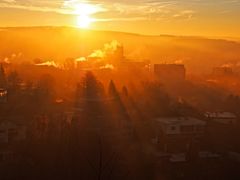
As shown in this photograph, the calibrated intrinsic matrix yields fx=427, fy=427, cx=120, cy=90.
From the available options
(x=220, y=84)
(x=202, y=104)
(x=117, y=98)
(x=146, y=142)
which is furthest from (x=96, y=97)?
(x=220, y=84)

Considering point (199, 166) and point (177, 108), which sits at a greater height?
point (177, 108)

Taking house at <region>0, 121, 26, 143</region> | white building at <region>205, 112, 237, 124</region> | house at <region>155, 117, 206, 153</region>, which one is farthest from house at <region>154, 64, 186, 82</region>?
house at <region>0, 121, 26, 143</region>

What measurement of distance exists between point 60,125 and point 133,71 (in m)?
16.2

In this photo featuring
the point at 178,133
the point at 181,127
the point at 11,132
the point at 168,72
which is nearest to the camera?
the point at 11,132

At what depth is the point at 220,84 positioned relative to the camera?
101ft

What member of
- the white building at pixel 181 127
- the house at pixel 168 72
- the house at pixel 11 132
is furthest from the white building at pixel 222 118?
the house at pixel 168 72

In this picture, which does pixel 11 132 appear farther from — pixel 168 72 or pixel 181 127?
pixel 168 72

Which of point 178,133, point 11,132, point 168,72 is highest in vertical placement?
point 168,72

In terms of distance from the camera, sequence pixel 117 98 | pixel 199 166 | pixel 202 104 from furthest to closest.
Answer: pixel 202 104
pixel 117 98
pixel 199 166

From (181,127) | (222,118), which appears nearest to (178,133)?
(181,127)

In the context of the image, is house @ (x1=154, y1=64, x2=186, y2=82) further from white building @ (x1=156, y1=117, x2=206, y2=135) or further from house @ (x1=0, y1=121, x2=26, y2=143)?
house @ (x1=0, y1=121, x2=26, y2=143)

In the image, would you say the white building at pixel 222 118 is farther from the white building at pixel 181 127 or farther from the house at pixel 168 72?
the house at pixel 168 72

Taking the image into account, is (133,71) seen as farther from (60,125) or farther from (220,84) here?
(60,125)

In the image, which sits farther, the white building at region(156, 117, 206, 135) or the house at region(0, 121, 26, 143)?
the white building at region(156, 117, 206, 135)
